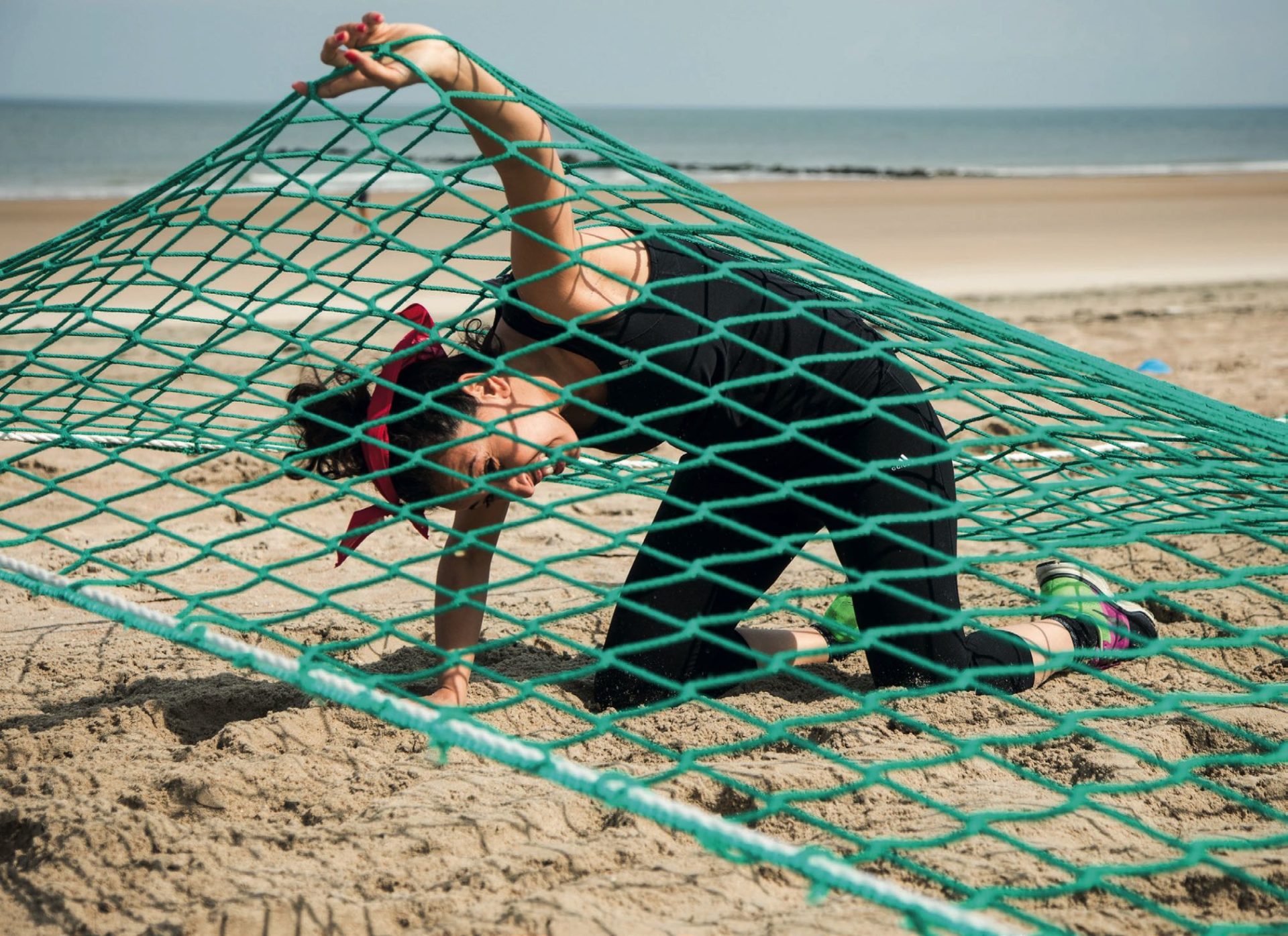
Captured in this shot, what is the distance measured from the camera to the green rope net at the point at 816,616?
62.3 inches

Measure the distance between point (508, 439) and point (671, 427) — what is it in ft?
1.38

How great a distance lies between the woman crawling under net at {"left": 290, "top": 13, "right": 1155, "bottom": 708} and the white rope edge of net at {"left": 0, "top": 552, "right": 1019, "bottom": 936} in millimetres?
183

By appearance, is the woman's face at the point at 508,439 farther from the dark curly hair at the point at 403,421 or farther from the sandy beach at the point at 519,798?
the sandy beach at the point at 519,798

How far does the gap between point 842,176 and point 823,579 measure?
21368 millimetres

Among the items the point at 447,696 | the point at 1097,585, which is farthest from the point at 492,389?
the point at 1097,585

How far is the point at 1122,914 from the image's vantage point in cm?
160

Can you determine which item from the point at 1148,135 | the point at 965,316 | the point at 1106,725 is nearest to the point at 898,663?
the point at 1106,725

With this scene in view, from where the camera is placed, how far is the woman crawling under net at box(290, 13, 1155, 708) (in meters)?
1.79

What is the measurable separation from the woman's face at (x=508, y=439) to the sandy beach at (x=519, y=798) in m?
0.52

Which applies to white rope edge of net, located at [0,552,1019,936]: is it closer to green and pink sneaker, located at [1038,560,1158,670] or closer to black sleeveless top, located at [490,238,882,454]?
black sleeveless top, located at [490,238,882,454]

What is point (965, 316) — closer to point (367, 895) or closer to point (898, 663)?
point (898, 663)

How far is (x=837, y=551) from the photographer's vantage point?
7.43 feet

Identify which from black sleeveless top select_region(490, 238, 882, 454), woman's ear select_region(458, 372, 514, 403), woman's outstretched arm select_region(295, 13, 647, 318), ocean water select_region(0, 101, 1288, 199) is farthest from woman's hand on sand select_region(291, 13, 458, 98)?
ocean water select_region(0, 101, 1288, 199)

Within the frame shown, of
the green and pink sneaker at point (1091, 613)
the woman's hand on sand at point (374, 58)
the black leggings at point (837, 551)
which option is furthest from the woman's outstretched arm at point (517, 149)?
the green and pink sneaker at point (1091, 613)
